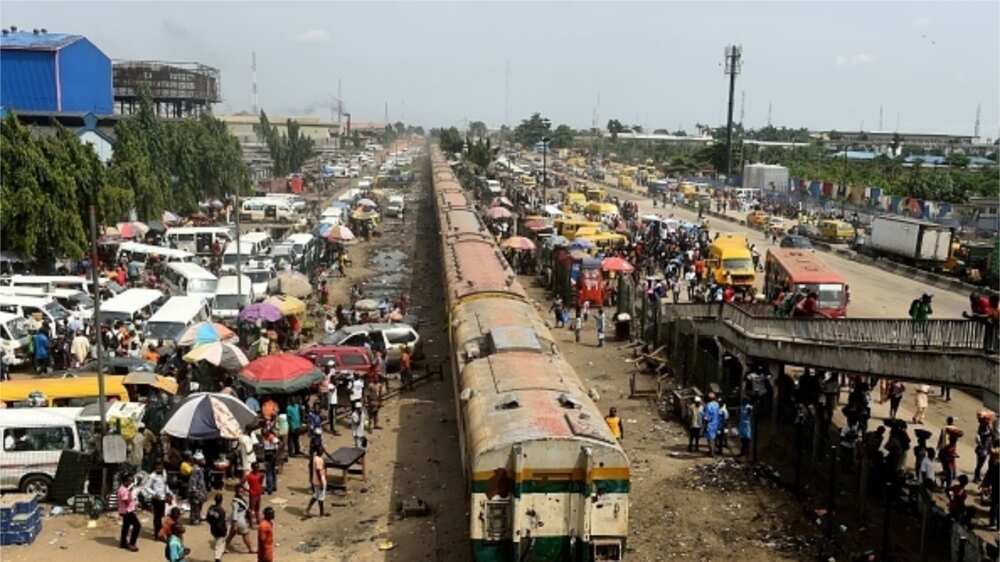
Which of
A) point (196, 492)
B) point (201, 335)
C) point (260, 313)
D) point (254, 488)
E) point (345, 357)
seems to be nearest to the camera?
point (254, 488)

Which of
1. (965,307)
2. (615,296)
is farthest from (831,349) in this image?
(965,307)

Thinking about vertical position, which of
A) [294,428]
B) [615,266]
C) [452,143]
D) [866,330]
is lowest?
[294,428]

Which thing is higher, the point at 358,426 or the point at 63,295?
the point at 63,295

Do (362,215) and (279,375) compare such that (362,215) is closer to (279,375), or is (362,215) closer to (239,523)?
(279,375)

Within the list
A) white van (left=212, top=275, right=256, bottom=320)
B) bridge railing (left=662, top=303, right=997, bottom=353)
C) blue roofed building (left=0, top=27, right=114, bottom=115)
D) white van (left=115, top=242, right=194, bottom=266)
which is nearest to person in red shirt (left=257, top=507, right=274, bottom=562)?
bridge railing (left=662, top=303, right=997, bottom=353)

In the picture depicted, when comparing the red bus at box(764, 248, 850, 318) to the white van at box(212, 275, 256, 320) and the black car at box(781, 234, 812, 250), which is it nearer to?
the black car at box(781, 234, 812, 250)

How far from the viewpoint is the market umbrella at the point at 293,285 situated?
31094mm

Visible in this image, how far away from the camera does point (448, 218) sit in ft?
133

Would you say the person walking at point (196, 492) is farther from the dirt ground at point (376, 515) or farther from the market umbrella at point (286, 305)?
the market umbrella at point (286, 305)

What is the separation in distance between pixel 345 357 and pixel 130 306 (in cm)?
787

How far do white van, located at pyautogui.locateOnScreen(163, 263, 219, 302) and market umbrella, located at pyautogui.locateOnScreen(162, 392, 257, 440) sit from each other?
559 inches

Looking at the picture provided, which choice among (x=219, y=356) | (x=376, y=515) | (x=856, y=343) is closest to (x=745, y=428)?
(x=856, y=343)

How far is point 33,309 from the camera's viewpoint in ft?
84.1

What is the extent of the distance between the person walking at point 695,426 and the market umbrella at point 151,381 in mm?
10937
